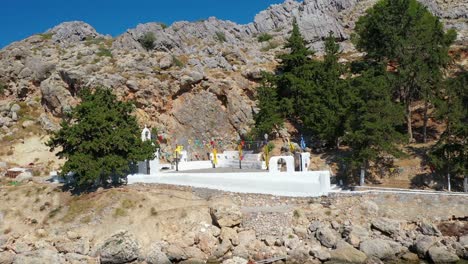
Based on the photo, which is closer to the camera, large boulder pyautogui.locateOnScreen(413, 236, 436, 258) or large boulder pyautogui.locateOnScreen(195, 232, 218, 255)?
large boulder pyautogui.locateOnScreen(413, 236, 436, 258)

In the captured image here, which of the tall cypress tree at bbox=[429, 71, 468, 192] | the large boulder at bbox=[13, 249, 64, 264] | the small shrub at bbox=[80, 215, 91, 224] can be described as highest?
the tall cypress tree at bbox=[429, 71, 468, 192]

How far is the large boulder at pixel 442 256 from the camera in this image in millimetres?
19800

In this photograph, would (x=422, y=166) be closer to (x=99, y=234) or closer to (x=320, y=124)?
(x=320, y=124)

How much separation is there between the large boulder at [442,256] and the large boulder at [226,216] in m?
10.3

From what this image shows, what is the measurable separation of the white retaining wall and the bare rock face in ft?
145

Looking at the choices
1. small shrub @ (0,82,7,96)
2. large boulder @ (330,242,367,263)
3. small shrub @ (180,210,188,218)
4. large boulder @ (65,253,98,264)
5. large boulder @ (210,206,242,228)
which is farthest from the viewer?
small shrub @ (0,82,7,96)

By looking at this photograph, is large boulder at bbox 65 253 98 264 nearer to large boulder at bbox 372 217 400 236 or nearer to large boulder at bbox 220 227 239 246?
large boulder at bbox 220 227 239 246

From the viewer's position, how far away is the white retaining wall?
26.9m

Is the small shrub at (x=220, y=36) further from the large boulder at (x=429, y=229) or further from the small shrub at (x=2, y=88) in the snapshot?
the large boulder at (x=429, y=229)

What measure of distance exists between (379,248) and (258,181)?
9212 millimetres

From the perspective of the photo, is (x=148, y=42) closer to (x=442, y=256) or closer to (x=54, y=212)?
(x=54, y=212)

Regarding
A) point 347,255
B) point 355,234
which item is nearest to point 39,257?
point 347,255

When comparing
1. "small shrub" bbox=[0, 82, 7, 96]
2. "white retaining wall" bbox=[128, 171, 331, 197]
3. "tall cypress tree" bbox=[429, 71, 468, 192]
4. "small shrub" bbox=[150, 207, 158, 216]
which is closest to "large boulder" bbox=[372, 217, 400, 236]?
"white retaining wall" bbox=[128, 171, 331, 197]

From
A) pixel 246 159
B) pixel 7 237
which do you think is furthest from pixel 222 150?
pixel 7 237
